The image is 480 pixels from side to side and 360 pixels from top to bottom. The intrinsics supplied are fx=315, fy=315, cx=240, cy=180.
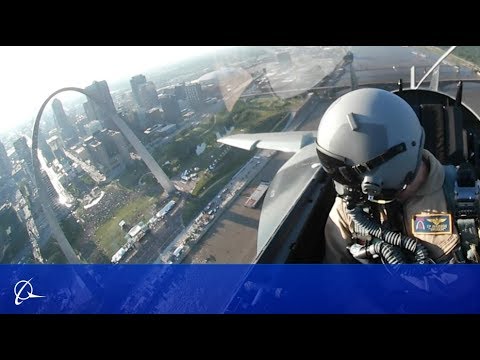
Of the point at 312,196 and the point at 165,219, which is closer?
the point at 312,196

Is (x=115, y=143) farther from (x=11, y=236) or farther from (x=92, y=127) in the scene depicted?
(x=11, y=236)

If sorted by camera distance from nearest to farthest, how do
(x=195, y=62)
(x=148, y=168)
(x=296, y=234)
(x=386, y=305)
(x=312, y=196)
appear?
1. (x=386, y=305)
2. (x=296, y=234)
3. (x=312, y=196)
4. (x=195, y=62)
5. (x=148, y=168)

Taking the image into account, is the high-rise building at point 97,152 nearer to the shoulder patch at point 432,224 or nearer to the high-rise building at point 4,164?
the high-rise building at point 4,164

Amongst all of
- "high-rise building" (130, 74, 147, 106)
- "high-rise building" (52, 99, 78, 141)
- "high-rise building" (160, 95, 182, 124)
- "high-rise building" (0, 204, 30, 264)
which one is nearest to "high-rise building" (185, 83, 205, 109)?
"high-rise building" (160, 95, 182, 124)

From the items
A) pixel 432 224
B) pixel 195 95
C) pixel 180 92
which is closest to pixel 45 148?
pixel 180 92

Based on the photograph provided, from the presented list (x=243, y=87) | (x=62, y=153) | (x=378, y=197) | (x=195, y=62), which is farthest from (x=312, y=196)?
(x=243, y=87)

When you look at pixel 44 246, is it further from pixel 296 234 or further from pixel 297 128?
pixel 297 128

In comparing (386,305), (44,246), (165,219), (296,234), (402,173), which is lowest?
(165,219)

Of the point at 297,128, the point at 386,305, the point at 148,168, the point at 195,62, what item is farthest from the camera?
the point at 297,128
